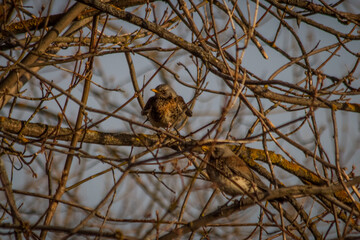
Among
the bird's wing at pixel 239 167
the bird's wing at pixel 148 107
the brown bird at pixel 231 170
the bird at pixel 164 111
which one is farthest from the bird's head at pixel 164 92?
the bird's wing at pixel 239 167

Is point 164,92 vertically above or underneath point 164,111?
Answer: above

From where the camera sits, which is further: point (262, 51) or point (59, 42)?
point (59, 42)

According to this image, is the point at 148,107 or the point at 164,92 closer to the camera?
the point at 148,107

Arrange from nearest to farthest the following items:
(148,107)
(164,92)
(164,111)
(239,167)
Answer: (239,167) → (164,111) → (148,107) → (164,92)

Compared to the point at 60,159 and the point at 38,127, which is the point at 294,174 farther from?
the point at 60,159

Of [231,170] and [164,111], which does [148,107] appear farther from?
[231,170]

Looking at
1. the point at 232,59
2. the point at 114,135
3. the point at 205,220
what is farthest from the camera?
the point at 114,135

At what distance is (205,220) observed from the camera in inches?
101

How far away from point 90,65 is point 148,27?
75cm

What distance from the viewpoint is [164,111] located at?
5.21m

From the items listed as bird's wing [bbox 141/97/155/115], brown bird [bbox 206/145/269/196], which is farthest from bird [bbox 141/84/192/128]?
brown bird [bbox 206/145/269/196]

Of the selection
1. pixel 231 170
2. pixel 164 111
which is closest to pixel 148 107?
pixel 164 111

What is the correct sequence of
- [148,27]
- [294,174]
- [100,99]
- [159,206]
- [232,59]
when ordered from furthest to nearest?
[100,99] → [159,206] → [294,174] → [232,59] → [148,27]

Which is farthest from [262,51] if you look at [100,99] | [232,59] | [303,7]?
[100,99]
